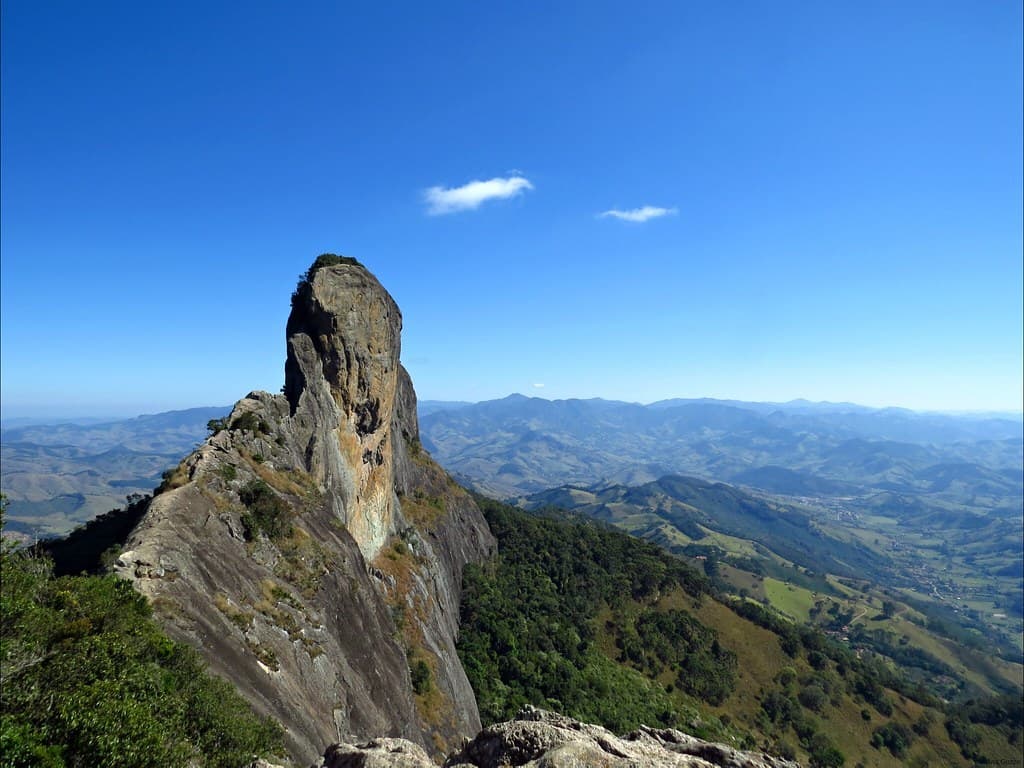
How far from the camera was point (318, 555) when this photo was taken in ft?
109

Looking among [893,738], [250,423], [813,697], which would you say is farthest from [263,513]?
[893,738]

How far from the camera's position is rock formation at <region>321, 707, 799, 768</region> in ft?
42.1

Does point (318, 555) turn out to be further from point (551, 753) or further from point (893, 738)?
point (893, 738)

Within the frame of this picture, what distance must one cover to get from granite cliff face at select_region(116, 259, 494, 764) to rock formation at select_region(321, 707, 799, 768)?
783cm

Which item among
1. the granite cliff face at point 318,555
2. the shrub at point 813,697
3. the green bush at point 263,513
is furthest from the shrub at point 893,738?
the green bush at point 263,513

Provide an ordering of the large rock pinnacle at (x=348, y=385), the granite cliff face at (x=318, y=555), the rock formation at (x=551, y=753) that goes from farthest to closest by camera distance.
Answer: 1. the large rock pinnacle at (x=348, y=385)
2. the granite cliff face at (x=318, y=555)
3. the rock formation at (x=551, y=753)

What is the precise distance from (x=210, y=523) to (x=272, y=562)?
4.53 m

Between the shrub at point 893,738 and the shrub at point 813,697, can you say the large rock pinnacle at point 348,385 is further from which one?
the shrub at point 893,738

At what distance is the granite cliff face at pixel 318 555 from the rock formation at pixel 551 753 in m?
7.83

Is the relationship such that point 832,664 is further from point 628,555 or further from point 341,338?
point 341,338

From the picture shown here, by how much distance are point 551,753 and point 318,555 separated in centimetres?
2459

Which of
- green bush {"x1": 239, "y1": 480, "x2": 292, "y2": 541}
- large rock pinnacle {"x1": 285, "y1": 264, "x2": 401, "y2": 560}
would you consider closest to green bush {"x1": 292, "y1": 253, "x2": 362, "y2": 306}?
large rock pinnacle {"x1": 285, "y1": 264, "x2": 401, "y2": 560}

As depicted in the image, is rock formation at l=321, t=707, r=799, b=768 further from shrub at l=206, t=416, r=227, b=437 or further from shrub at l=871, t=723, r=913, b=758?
shrub at l=871, t=723, r=913, b=758

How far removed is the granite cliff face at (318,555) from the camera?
73.0 ft
